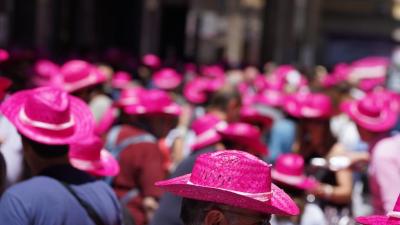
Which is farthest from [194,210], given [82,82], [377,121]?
[82,82]

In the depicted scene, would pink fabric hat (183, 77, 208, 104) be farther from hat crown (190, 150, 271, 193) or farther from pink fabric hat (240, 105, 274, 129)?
hat crown (190, 150, 271, 193)

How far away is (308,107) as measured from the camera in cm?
979

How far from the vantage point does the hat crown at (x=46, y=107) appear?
5102 mm

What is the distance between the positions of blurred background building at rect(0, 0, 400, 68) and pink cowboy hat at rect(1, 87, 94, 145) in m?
8.59

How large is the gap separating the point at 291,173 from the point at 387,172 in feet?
2.80

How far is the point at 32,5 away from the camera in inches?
849

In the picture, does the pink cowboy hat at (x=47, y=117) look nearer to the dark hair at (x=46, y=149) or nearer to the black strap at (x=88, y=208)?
the dark hair at (x=46, y=149)

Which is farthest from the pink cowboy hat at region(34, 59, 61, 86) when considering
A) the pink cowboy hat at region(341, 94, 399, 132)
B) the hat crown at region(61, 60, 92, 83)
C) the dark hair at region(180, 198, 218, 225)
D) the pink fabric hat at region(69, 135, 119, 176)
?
the dark hair at region(180, 198, 218, 225)

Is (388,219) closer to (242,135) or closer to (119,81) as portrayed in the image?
(242,135)

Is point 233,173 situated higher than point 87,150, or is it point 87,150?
point 233,173

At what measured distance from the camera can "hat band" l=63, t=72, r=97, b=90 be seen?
8.70 metres

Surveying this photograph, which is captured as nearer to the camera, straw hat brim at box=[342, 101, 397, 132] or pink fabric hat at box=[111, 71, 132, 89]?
straw hat brim at box=[342, 101, 397, 132]

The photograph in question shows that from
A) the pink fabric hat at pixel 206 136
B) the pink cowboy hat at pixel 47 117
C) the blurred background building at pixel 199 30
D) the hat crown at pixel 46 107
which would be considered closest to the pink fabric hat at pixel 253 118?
the pink fabric hat at pixel 206 136

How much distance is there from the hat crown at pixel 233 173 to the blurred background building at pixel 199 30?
1012cm
